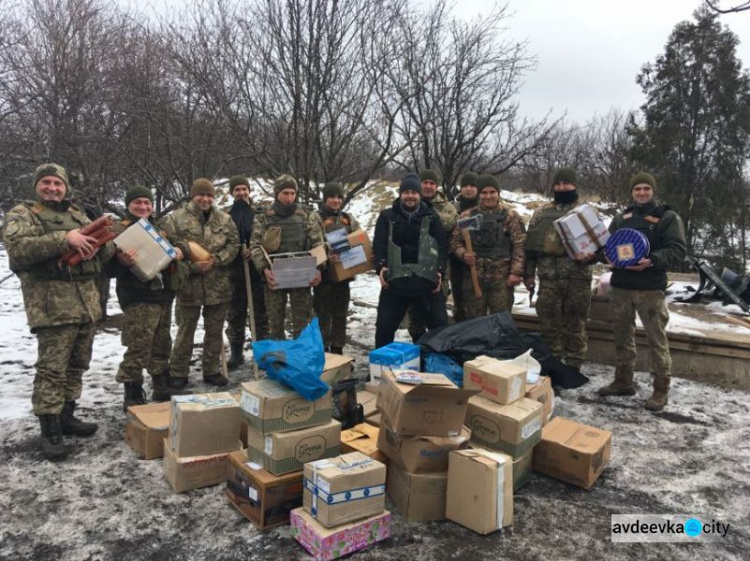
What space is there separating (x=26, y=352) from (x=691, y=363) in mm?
7972

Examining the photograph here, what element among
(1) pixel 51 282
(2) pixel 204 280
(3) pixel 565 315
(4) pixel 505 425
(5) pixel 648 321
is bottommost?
(4) pixel 505 425

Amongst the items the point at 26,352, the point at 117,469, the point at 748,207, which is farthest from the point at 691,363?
the point at 748,207

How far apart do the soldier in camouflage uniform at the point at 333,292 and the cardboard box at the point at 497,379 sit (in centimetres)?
249

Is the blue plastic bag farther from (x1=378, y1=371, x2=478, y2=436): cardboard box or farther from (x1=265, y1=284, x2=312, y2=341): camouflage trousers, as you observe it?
(x1=265, y1=284, x2=312, y2=341): camouflage trousers

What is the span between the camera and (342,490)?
267cm

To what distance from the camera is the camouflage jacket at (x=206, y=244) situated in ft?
16.3

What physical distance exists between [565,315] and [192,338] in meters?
4.05

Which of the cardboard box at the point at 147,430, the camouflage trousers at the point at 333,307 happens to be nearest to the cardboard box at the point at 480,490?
the cardboard box at the point at 147,430

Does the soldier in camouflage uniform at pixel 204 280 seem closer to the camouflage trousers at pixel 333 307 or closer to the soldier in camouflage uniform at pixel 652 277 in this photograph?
the camouflage trousers at pixel 333 307

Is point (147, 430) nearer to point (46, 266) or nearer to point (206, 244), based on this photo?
point (46, 266)

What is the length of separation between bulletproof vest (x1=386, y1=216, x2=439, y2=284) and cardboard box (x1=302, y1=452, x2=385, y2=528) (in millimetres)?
2335

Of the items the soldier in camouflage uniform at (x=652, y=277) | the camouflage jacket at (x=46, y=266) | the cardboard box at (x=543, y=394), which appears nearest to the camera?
the camouflage jacket at (x=46, y=266)

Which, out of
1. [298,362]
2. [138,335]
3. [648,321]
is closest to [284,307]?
[138,335]

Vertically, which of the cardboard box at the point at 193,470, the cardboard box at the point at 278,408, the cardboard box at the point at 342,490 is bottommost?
the cardboard box at the point at 193,470
